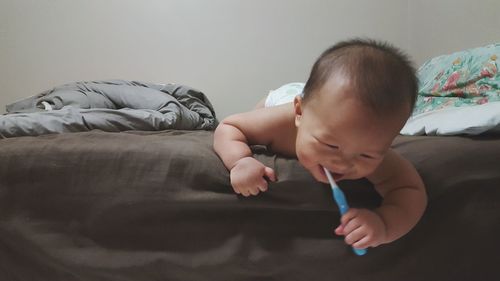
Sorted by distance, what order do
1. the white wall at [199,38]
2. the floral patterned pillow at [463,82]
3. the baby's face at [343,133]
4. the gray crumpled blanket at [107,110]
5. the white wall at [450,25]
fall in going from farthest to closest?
the white wall at [199,38]
the white wall at [450,25]
the floral patterned pillow at [463,82]
the gray crumpled blanket at [107,110]
the baby's face at [343,133]

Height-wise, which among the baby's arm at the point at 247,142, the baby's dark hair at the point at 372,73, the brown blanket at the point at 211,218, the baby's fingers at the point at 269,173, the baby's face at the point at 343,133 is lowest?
the brown blanket at the point at 211,218

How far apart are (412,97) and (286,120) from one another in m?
0.24

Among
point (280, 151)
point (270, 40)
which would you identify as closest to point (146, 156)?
point (280, 151)

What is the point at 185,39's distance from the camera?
5.95 feet

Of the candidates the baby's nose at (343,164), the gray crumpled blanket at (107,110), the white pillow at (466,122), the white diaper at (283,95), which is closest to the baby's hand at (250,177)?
the baby's nose at (343,164)

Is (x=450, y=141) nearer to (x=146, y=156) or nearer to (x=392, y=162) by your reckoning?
(x=392, y=162)

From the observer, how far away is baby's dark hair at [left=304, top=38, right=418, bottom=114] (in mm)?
516

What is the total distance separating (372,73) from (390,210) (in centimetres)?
20

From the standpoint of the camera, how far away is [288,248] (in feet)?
2.06

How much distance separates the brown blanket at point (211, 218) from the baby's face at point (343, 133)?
0.08 m

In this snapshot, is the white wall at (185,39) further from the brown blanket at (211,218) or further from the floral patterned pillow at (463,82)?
the brown blanket at (211,218)

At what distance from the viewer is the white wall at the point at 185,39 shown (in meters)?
1.76

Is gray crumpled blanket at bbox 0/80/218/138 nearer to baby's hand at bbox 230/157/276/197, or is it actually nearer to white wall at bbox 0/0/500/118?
white wall at bbox 0/0/500/118

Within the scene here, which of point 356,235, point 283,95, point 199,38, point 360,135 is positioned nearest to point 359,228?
point 356,235
